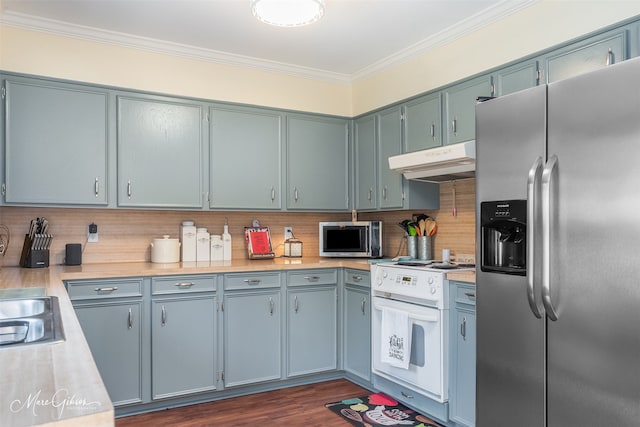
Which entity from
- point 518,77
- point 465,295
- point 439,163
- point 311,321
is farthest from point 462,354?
point 518,77

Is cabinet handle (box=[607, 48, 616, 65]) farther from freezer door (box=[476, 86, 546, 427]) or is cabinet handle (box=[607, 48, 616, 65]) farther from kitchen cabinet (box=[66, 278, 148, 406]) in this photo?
kitchen cabinet (box=[66, 278, 148, 406])

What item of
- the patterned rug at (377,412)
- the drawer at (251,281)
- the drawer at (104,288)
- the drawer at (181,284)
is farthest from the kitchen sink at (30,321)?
the patterned rug at (377,412)

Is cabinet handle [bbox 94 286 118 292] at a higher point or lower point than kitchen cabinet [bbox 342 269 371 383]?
higher

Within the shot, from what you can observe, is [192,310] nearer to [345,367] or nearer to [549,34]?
[345,367]

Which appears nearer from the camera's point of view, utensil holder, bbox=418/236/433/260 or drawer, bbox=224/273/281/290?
drawer, bbox=224/273/281/290

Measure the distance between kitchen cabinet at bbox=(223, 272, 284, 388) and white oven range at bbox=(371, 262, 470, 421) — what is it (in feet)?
2.27

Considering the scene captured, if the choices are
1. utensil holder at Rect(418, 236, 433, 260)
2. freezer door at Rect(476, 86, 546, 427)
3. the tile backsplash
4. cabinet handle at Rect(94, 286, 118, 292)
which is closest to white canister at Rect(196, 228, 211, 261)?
the tile backsplash

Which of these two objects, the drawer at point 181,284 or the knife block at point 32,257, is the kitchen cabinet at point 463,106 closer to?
the drawer at point 181,284

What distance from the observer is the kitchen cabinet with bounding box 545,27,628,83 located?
225 centimetres

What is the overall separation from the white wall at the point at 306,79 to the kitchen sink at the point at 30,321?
1906mm

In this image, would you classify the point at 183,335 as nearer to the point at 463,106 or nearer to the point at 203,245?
the point at 203,245

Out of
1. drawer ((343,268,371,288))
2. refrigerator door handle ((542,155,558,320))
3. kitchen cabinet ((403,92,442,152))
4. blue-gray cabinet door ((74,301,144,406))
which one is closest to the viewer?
refrigerator door handle ((542,155,558,320))

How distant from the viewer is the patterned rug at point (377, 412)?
289cm

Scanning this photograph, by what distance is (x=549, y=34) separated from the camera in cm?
264
